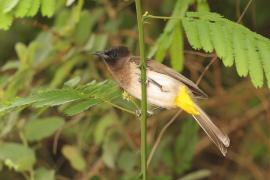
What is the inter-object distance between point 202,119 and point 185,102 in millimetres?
98

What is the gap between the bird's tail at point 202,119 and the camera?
248 centimetres

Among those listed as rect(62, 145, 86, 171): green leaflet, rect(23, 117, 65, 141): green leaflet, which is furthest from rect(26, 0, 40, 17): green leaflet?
rect(62, 145, 86, 171): green leaflet

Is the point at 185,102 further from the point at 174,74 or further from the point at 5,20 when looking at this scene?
the point at 5,20

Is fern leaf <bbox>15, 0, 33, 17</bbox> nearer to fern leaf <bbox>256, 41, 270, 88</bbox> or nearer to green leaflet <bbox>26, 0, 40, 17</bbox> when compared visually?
green leaflet <bbox>26, 0, 40, 17</bbox>

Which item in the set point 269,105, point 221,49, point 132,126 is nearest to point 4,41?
point 132,126

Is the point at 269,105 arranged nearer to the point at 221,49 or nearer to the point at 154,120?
the point at 154,120

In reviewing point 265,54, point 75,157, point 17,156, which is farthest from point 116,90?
point 75,157

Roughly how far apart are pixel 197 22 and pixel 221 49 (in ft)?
0.43

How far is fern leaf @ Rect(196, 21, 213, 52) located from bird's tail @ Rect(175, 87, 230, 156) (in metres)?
0.37

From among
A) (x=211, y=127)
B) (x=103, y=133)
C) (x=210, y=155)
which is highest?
(x=211, y=127)

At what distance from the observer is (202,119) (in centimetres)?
255

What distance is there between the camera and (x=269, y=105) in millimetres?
4191

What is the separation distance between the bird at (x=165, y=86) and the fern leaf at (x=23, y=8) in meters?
0.37

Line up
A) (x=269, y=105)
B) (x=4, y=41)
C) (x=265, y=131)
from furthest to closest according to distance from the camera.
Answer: (x=4, y=41), (x=265, y=131), (x=269, y=105)
